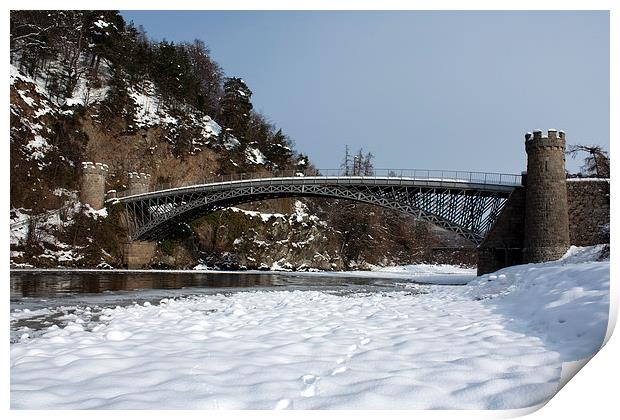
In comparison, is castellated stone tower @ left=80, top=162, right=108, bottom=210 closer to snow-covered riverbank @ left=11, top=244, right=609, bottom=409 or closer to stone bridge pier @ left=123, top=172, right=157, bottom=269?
stone bridge pier @ left=123, top=172, right=157, bottom=269

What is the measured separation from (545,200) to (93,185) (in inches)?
1057

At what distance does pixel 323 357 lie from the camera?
3.56m

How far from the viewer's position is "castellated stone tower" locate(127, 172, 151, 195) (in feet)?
111

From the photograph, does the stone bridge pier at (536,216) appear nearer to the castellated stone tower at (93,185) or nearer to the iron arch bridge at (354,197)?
the iron arch bridge at (354,197)

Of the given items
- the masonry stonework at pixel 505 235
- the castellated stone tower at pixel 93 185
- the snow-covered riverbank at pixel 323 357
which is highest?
the castellated stone tower at pixel 93 185

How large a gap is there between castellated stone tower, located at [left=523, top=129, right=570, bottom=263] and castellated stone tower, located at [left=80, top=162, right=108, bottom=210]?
26.1 meters

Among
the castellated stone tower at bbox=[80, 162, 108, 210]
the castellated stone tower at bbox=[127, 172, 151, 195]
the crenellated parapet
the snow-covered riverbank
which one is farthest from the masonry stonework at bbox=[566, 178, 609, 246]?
the castellated stone tower at bbox=[127, 172, 151, 195]

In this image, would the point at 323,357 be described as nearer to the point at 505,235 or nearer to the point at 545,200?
the point at 545,200

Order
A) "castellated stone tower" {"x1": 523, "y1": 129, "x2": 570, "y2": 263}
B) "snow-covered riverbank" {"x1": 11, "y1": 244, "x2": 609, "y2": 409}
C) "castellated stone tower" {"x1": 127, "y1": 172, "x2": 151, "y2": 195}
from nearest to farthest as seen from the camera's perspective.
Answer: "snow-covered riverbank" {"x1": 11, "y1": 244, "x2": 609, "y2": 409}
"castellated stone tower" {"x1": 523, "y1": 129, "x2": 570, "y2": 263}
"castellated stone tower" {"x1": 127, "y1": 172, "x2": 151, "y2": 195}

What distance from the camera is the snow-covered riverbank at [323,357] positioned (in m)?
2.59

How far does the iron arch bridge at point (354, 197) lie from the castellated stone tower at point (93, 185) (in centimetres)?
149

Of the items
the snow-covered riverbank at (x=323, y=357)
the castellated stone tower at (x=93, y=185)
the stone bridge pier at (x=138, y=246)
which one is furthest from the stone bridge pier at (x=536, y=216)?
the castellated stone tower at (x=93, y=185)

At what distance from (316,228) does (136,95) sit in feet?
65.3
